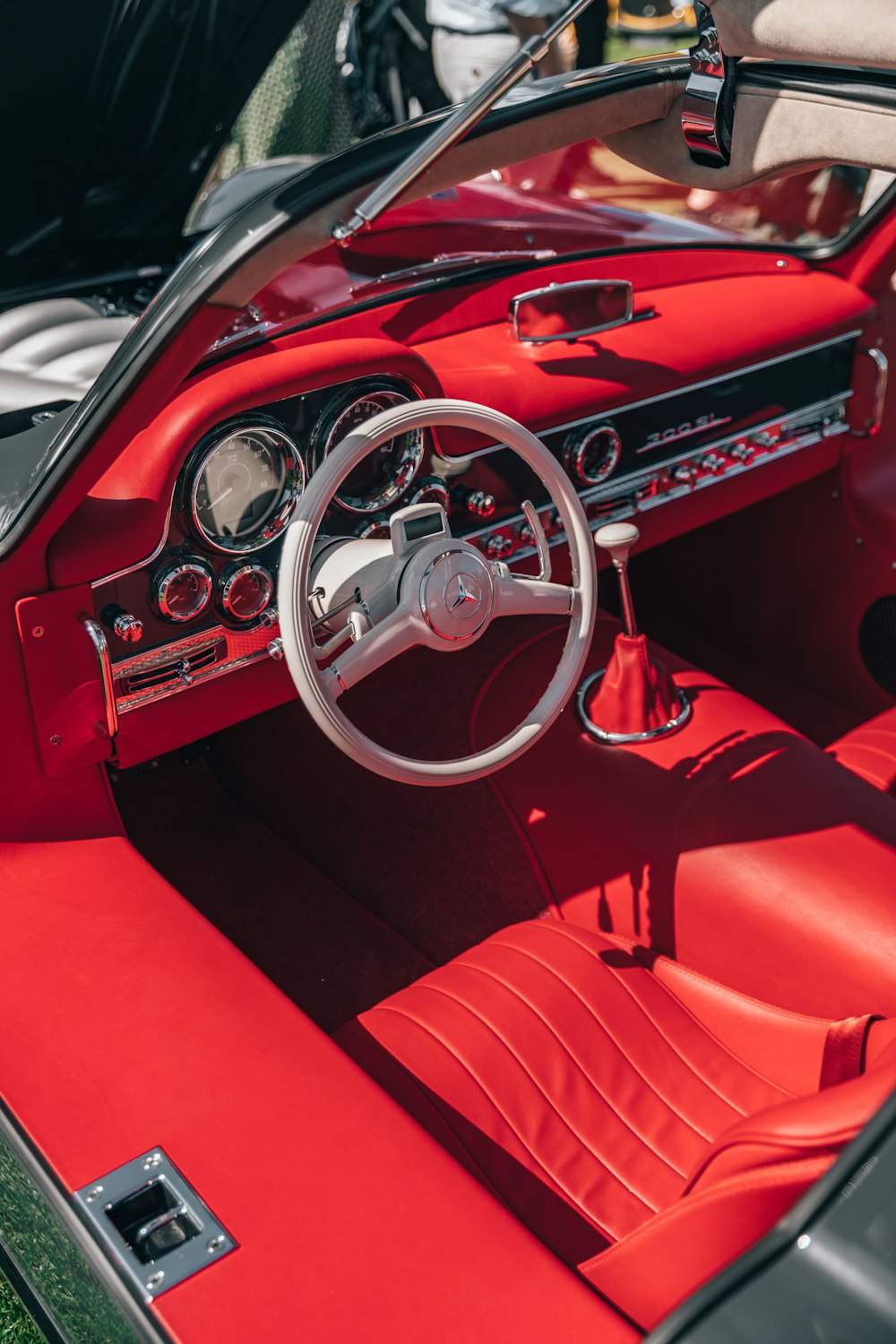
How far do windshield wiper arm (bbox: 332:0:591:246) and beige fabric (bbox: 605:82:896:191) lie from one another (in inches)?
8.9

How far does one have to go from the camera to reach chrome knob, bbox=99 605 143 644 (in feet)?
5.64

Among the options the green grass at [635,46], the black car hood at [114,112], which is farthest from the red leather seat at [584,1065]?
the green grass at [635,46]

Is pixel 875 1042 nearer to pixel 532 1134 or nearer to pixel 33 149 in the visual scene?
pixel 532 1134

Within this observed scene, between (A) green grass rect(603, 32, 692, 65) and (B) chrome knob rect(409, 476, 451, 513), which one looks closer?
(B) chrome knob rect(409, 476, 451, 513)

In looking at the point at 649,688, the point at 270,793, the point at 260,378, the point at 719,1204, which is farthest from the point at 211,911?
the point at 719,1204

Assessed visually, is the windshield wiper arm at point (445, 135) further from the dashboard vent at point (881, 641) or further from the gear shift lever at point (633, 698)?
the dashboard vent at point (881, 641)

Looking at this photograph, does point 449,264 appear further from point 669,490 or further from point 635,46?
point 635,46

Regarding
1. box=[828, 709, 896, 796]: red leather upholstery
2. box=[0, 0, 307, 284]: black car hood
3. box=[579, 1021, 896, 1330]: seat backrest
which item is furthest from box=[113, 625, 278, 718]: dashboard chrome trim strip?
box=[0, 0, 307, 284]: black car hood

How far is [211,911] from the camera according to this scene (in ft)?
8.38

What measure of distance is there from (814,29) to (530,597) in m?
0.81

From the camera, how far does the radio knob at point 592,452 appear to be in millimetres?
2258

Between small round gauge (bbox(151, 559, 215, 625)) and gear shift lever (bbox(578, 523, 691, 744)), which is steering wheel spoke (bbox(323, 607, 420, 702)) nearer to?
small round gauge (bbox(151, 559, 215, 625))

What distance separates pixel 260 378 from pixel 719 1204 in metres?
1.20

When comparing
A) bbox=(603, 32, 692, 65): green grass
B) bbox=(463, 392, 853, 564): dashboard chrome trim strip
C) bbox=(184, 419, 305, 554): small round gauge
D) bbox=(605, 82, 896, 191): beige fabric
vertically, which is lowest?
bbox=(463, 392, 853, 564): dashboard chrome trim strip
